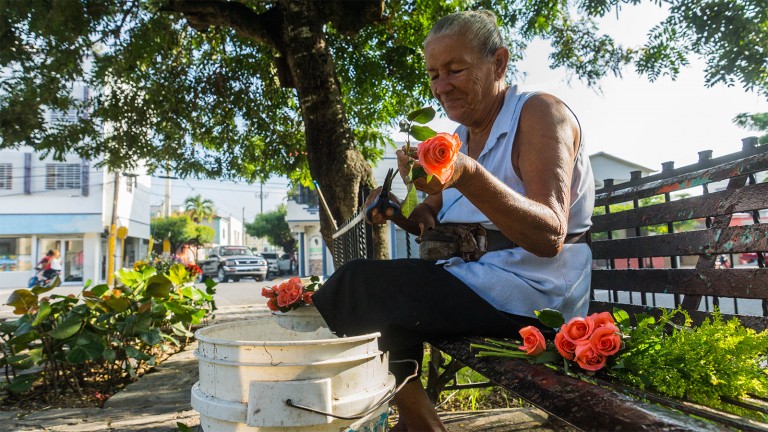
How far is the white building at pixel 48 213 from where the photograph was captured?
29281mm

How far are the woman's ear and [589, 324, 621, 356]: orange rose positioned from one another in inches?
41.5

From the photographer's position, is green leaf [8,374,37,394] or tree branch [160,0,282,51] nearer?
green leaf [8,374,37,394]

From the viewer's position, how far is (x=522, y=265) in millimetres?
1591

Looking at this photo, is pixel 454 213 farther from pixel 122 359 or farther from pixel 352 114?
pixel 352 114

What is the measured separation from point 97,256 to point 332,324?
3321 cm

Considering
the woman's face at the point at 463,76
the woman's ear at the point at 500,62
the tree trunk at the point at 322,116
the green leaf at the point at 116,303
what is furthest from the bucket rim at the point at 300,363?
the tree trunk at the point at 322,116

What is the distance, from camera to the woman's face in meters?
1.76

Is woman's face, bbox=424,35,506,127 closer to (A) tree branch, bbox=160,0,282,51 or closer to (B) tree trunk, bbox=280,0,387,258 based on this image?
(B) tree trunk, bbox=280,0,387,258

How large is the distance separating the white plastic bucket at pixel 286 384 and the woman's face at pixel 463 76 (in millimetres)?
925

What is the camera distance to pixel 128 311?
12.8ft

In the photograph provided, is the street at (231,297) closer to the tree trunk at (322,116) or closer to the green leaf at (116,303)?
the green leaf at (116,303)

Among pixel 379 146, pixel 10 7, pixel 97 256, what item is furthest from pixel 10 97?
pixel 97 256

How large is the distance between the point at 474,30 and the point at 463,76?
0.48 feet

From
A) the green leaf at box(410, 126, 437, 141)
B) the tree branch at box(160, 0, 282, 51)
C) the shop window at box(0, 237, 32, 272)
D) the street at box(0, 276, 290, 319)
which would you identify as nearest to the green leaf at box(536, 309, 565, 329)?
the green leaf at box(410, 126, 437, 141)
